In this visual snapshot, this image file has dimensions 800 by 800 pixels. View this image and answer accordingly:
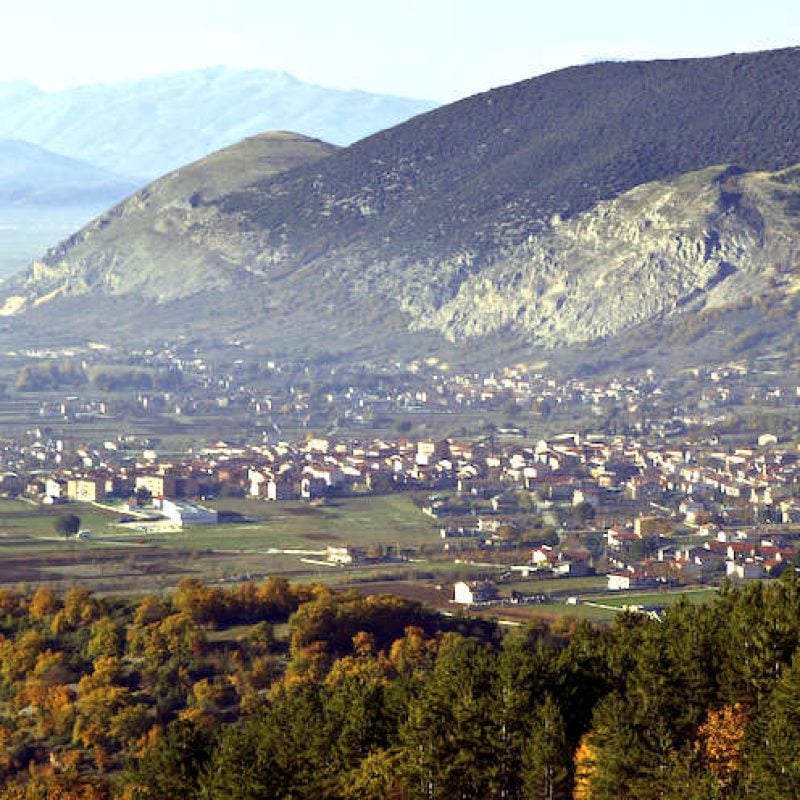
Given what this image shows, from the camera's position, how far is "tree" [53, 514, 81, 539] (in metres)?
89.1

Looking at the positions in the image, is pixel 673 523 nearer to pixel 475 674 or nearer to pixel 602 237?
pixel 475 674

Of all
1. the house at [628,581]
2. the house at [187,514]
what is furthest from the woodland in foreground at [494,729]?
the house at [187,514]

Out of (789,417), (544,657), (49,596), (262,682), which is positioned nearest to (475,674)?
(544,657)

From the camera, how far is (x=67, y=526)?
293ft

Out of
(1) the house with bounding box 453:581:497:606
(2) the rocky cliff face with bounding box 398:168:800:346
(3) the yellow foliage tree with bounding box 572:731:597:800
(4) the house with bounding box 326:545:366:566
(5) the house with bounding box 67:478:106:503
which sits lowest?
(3) the yellow foliage tree with bounding box 572:731:597:800

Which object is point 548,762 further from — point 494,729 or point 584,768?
point 494,729

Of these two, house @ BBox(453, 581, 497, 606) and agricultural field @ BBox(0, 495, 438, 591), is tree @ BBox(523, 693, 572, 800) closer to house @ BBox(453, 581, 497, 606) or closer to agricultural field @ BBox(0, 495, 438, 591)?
house @ BBox(453, 581, 497, 606)

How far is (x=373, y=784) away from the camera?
4025cm

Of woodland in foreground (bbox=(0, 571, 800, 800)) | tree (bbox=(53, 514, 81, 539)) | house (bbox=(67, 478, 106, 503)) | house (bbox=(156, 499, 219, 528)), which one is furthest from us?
house (bbox=(67, 478, 106, 503))

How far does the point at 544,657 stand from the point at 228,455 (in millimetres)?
75300

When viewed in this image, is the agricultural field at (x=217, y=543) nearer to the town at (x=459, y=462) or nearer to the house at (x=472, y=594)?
the town at (x=459, y=462)

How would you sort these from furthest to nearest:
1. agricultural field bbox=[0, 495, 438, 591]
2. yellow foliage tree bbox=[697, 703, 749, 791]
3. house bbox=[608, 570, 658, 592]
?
agricultural field bbox=[0, 495, 438, 591] < house bbox=[608, 570, 658, 592] < yellow foliage tree bbox=[697, 703, 749, 791]

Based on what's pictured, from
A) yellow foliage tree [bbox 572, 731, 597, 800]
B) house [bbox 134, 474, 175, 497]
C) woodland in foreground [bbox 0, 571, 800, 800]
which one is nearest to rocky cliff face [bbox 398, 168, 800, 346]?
house [bbox 134, 474, 175, 497]

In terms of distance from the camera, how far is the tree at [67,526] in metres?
89.1
